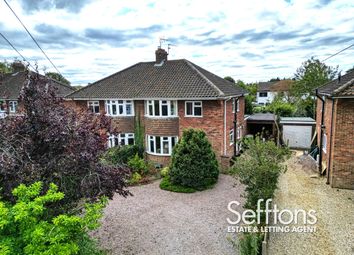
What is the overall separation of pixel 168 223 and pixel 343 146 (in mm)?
9990

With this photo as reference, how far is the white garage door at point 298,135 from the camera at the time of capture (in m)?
23.9

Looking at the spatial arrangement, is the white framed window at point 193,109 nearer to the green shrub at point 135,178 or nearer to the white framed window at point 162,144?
the white framed window at point 162,144

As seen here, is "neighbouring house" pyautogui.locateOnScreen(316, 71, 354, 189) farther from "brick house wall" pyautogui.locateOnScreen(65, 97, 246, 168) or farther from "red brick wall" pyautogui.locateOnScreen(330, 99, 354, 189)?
"brick house wall" pyautogui.locateOnScreen(65, 97, 246, 168)

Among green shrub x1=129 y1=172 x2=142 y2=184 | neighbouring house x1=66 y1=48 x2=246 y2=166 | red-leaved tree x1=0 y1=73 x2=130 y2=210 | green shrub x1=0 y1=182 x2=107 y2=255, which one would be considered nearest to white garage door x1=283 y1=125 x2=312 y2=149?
neighbouring house x1=66 y1=48 x2=246 y2=166

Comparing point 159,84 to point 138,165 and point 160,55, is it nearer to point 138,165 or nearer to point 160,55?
point 160,55

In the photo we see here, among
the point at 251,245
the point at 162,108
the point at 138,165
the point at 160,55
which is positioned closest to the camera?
the point at 251,245

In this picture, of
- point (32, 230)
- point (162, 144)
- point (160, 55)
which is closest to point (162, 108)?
point (162, 144)

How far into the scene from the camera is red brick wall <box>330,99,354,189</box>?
1290cm

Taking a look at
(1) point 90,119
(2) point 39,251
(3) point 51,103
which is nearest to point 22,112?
(3) point 51,103

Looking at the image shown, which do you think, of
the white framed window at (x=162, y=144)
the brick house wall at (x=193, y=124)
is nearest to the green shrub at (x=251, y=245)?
the brick house wall at (x=193, y=124)

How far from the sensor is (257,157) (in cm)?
1015

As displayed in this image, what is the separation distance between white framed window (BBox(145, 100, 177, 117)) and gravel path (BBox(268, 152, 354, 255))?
8755 millimetres

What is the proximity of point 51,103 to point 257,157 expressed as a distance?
7.75 meters

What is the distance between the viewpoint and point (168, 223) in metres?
10.8
